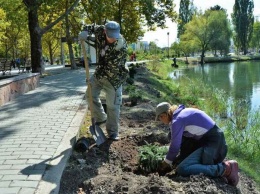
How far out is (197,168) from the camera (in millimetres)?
4457

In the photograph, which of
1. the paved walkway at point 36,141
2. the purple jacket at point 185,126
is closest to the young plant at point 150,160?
the purple jacket at point 185,126

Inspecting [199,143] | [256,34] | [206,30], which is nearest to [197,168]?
[199,143]

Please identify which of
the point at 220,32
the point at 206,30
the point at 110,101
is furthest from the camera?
the point at 220,32

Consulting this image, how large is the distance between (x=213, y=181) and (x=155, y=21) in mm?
28084

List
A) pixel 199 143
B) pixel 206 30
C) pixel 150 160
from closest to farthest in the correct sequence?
1. pixel 199 143
2. pixel 150 160
3. pixel 206 30

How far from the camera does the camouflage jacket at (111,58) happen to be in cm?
572

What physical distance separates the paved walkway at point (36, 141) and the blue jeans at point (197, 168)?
1553mm

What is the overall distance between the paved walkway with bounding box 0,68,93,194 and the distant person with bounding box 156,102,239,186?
4.89 feet

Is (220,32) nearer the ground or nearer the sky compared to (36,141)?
nearer the sky

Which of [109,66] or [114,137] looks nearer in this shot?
[109,66]

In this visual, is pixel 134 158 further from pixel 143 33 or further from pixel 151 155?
pixel 143 33

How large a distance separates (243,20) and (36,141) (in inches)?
3303

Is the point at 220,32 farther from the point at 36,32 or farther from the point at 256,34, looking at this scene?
the point at 36,32

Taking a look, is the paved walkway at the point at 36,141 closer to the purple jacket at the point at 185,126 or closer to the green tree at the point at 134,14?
the purple jacket at the point at 185,126
